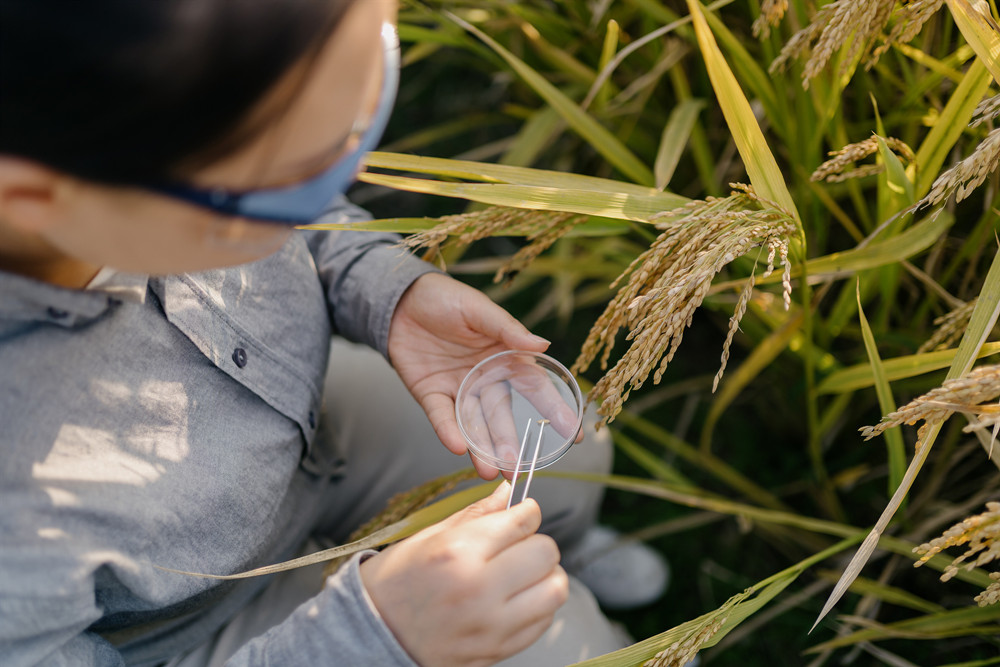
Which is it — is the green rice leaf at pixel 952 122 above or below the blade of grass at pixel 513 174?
above

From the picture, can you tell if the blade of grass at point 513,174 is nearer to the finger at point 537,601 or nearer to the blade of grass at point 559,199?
the blade of grass at point 559,199

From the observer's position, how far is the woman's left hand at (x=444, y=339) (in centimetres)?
109

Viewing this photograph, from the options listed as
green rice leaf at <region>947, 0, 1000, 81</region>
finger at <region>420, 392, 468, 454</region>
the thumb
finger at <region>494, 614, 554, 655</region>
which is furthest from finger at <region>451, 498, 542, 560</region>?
green rice leaf at <region>947, 0, 1000, 81</region>

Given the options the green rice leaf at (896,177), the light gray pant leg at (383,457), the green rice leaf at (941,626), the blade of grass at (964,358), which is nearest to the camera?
the blade of grass at (964,358)

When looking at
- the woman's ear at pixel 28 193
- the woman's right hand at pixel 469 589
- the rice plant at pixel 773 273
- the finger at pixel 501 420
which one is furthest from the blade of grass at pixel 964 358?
the woman's ear at pixel 28 193

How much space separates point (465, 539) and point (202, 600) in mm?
470

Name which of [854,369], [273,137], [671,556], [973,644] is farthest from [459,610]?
[973,644]

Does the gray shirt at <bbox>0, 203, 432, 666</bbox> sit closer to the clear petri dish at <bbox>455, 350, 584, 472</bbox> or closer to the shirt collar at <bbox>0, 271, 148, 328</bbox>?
the shirt collar at <bbox>0, 271, 148, 328</bbox>

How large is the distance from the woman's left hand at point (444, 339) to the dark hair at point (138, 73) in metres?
0.56

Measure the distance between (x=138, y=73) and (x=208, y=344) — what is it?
0.50 meters

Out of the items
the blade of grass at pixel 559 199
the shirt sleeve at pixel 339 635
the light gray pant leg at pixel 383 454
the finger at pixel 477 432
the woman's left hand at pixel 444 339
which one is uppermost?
the blade of grass at pixel 559 199

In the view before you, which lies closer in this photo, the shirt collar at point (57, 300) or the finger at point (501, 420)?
the shirt collar at point (57, 300)

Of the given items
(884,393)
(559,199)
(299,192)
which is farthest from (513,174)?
(884,393)

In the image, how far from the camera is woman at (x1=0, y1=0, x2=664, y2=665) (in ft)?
1.81
